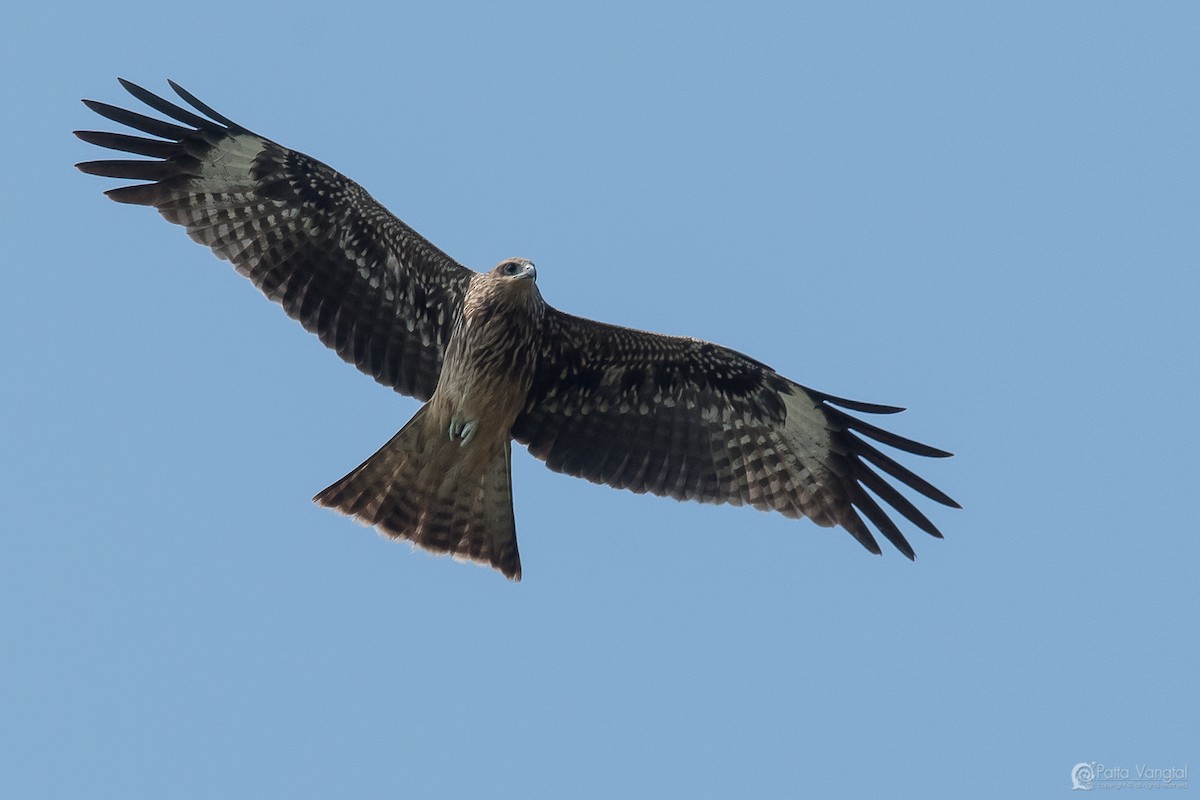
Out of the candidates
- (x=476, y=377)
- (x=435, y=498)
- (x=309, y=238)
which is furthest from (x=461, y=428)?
(x=309, y=238)

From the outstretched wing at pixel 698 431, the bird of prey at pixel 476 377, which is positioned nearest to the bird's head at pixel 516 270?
the bird of prey at pixel 476 377

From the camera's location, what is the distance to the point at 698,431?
11781 mm

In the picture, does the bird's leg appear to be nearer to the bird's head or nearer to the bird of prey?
the bird of prey

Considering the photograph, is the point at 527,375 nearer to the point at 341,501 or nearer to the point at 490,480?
the point at 490,480

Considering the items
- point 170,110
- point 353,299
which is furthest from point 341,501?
point 170,110

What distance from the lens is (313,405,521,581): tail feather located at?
1114 centimetres

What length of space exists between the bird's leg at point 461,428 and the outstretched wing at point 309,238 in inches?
20.7

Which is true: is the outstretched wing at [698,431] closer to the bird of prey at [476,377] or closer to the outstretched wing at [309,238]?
the bird of prey at [476,377]

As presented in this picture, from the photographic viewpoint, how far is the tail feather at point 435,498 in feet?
36.6

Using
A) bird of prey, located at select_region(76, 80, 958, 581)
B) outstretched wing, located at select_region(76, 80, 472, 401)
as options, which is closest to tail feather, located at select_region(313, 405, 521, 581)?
bird of prey, located at select_region(76, 80, 958, 581)

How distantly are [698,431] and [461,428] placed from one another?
1.79 metres

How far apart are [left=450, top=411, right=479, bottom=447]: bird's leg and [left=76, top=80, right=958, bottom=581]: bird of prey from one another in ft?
0.05

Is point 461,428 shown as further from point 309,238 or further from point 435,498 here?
point 309,238

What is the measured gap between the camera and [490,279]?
432 inches
